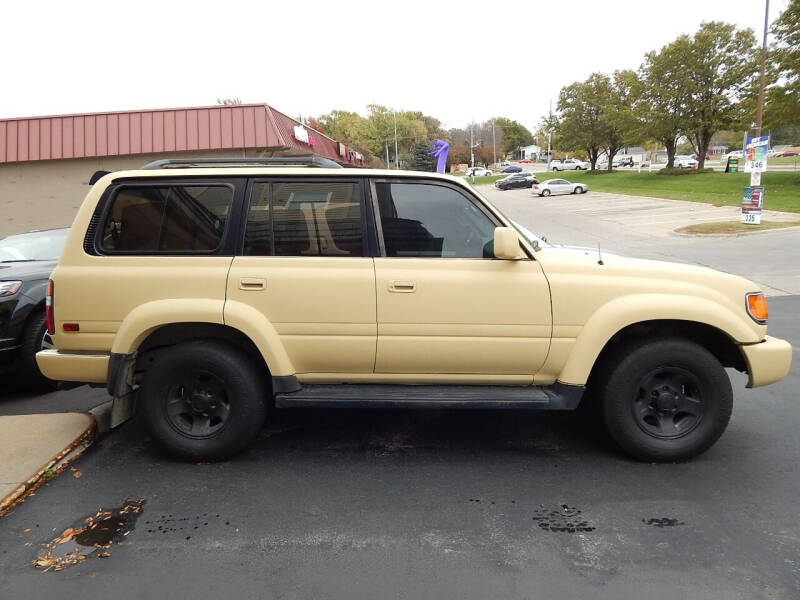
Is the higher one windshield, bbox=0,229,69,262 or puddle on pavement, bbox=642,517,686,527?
windshield, bbox=0,229,69,262

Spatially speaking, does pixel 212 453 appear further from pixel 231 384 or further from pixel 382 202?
pixel 382 202

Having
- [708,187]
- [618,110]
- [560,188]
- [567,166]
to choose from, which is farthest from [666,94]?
[567,166]

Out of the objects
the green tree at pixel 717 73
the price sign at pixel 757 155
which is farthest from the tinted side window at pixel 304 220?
the green tree at pixel 717 73

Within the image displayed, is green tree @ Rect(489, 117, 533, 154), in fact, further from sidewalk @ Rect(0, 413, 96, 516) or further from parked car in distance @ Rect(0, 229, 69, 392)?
sidewalk @ Rect(0, 413, 96, 516)

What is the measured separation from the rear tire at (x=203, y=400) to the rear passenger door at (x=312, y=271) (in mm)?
350

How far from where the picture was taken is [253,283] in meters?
3.74

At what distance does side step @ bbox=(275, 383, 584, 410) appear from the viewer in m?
3.67

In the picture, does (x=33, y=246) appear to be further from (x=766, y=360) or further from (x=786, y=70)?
(x=786, y=70)

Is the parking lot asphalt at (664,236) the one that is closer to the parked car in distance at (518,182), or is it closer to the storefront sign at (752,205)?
the storefront sign at (752,205)

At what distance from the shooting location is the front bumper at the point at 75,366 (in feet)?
12.7

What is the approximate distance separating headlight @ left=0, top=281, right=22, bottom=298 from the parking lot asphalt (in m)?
5.51

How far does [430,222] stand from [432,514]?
182cm

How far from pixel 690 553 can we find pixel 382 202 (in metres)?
2.68

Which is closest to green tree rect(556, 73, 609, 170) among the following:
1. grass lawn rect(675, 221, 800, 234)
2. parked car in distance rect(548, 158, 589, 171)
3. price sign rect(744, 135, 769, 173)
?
parked car in distance rect(548, 158, 589, 171)
